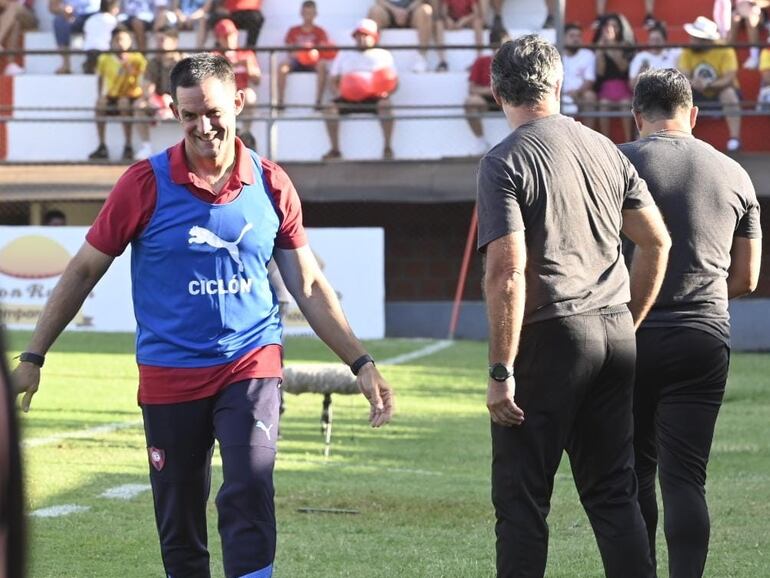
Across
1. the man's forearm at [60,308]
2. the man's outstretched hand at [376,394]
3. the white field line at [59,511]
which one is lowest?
the white field line at [59,511]

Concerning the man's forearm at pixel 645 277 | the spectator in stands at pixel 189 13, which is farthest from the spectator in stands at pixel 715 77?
the man's forearm at pixel 645 277

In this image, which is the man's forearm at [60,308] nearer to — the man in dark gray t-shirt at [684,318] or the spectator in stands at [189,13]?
the man in dark gray t-shirt at [684,318]

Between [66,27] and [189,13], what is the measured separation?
1.84 metres

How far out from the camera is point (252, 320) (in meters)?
4.67

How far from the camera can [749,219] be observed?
5.51 metres

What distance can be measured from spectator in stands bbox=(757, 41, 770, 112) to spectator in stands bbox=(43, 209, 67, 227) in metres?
9.91

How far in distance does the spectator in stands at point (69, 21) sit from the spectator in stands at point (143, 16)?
0.50 meters

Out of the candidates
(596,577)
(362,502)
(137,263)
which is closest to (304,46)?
(362,502)

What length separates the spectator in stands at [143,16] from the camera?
21.8 m

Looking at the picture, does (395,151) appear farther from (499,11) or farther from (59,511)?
(59,511)

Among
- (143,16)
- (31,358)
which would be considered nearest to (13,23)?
(143,16)

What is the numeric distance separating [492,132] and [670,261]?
15250mm

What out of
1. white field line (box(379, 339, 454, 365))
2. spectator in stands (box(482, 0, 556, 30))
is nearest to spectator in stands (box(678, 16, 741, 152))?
spectator in stands (box(482, 0, 556, 30))

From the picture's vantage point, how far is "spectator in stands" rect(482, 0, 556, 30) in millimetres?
20833
